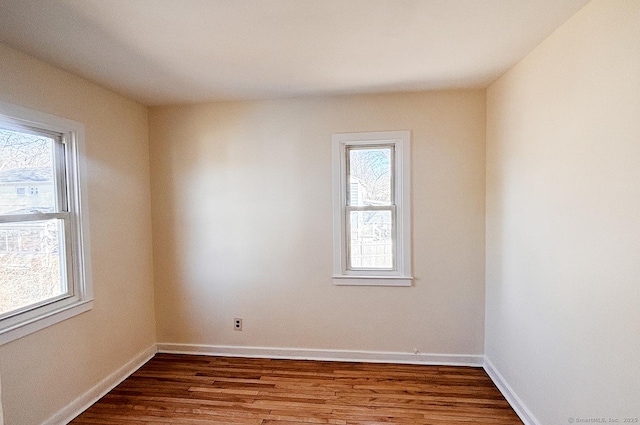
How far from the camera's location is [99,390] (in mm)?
2451

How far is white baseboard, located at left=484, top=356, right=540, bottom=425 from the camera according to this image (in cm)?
207

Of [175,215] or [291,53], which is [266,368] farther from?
Answer: [291,53]

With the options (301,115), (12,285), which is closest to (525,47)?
(301,115)

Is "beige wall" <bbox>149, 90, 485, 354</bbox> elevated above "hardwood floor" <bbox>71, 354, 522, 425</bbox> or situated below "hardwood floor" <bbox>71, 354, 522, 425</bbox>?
above

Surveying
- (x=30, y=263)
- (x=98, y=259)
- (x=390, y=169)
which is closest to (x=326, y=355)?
(x=390, y=169)

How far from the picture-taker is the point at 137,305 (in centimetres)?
295

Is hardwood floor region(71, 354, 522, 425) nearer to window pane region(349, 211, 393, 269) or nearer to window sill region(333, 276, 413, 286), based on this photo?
window sill region(333, 276, 413, 286)

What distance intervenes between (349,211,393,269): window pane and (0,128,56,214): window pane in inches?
94.2

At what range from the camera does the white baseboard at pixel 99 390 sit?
2.14m

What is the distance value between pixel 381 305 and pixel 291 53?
7.42ft

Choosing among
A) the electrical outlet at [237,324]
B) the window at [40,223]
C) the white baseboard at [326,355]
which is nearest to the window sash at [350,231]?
the white baseboard at [326,355]

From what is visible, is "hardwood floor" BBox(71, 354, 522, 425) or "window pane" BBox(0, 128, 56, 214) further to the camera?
"hardwood floor" BBox(71, 354, 522, 425)

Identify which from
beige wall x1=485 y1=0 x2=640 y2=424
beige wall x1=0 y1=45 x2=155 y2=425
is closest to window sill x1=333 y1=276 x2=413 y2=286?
beige wall x1=485 y1=0 x2=640 y2=424

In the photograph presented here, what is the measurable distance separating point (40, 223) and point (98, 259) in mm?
497
